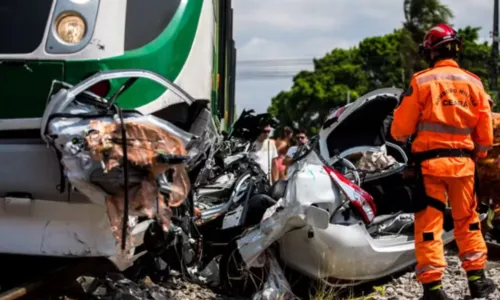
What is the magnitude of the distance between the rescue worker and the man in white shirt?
4.30 meters

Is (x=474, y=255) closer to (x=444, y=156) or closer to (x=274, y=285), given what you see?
(x=444, y=156)

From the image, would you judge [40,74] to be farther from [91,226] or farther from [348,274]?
[348,274]

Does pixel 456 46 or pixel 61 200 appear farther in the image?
pixel 456 46

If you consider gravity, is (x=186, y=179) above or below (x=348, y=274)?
above

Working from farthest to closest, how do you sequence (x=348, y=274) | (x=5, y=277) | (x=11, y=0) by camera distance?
(x=5, y=277) → (x=348, y=274) → (x=11, y=0)

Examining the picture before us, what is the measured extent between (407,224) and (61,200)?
2.72 meters

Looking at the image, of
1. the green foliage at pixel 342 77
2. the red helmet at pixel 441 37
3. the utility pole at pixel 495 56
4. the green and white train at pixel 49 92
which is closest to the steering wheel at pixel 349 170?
the red helmet at pixel 441 37

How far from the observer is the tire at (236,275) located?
5.30m

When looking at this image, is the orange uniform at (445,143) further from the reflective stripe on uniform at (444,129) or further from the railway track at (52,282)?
the railway track at (52,282)

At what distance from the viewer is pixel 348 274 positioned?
5.22 m

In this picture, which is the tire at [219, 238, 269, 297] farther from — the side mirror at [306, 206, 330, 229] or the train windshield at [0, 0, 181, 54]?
the train windshield at [0, 0, 181, 54]

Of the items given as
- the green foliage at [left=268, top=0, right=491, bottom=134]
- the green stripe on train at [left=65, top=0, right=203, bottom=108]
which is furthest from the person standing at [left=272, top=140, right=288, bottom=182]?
the green foliage at [left=268, top=0, right=491, bottom=134]

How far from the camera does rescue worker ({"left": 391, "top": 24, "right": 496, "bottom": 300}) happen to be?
482 cm

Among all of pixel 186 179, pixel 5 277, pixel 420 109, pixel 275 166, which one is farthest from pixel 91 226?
pixel 275 166
